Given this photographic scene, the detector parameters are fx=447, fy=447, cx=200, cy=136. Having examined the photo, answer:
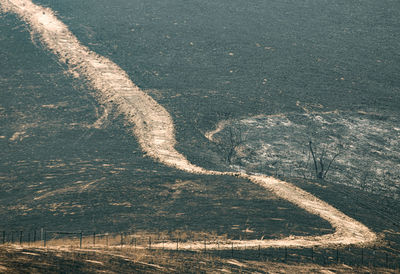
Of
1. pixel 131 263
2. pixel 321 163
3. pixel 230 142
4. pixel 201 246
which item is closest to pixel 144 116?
pixel 230 142

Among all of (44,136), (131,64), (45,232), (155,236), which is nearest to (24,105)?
(44,136)

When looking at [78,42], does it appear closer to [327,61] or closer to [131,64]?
[131,64]

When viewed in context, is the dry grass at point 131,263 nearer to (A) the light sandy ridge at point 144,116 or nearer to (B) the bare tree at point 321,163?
(A) the light sandy ridge at point 144,116

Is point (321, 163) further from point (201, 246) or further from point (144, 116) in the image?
point (144, 116)

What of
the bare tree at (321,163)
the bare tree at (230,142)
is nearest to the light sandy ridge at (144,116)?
the bare tree at (230,142)

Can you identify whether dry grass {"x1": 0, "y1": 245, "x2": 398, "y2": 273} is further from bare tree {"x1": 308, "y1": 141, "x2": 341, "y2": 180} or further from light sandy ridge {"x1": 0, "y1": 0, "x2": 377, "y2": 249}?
bare tree {"x1": 308, "y1": 141, "x2": 341, "y2": 180}

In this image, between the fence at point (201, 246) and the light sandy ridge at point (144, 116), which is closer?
the fence at point (201, 246)
